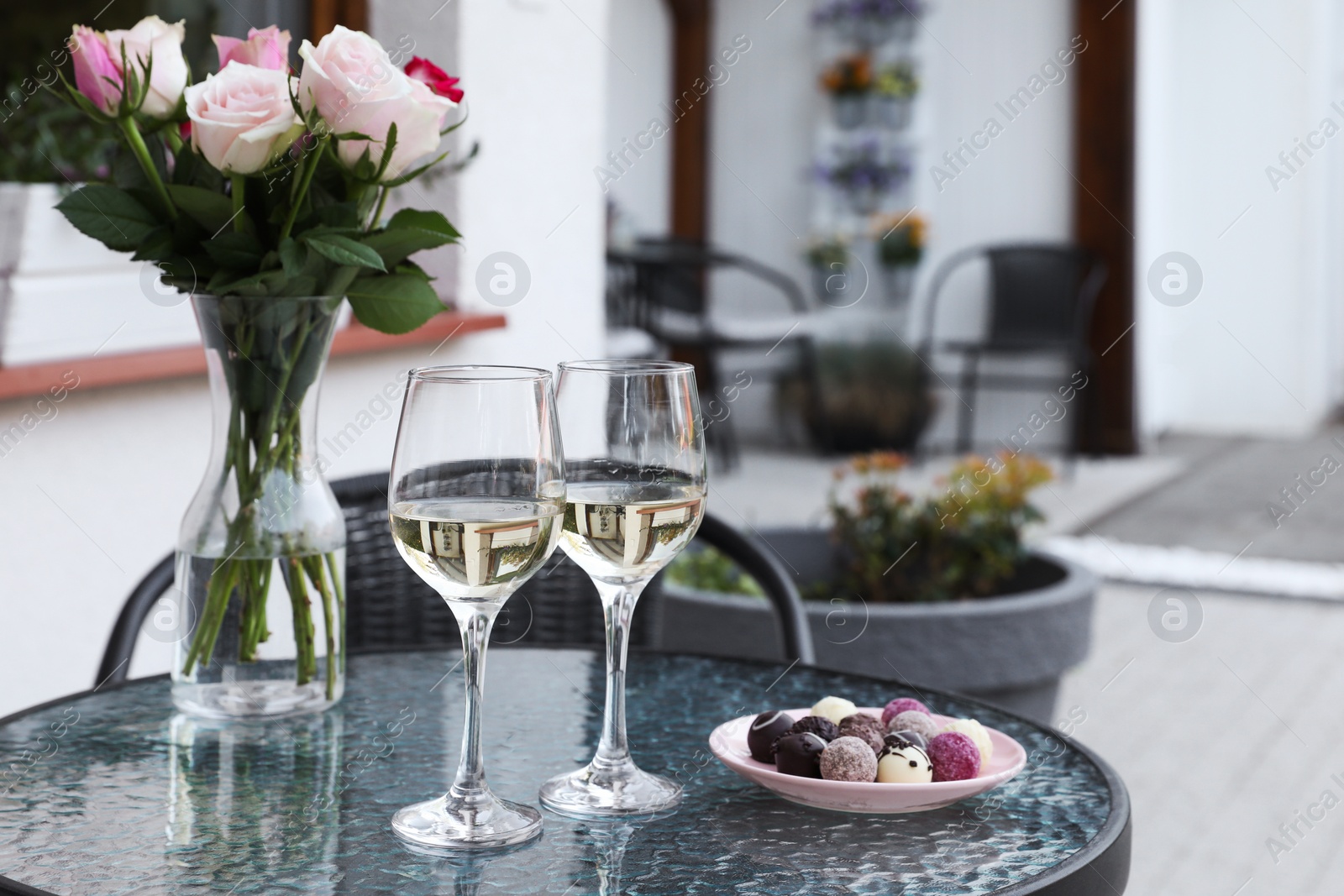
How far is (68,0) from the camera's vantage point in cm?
277

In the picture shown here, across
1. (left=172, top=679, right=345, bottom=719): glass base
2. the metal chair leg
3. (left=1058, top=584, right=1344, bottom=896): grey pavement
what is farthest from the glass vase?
the metal chair leg

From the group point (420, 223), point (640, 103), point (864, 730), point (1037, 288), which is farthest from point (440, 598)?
point (640, 103)

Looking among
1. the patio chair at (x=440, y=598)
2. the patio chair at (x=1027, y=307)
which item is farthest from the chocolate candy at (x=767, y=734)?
the patio chair at (x=1027, y=307)

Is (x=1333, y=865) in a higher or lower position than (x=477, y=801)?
lower

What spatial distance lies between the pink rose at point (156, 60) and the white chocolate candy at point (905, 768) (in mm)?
597

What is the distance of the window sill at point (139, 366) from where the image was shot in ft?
6.01

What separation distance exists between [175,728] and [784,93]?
6.41m

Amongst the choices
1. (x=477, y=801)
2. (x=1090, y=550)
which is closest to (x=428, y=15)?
(x=477, y=801)

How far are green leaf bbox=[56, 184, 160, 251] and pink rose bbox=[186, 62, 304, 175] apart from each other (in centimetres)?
9

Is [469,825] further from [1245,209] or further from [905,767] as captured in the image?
[1245,209]

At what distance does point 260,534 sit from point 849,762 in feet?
1.33

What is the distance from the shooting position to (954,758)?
82cm

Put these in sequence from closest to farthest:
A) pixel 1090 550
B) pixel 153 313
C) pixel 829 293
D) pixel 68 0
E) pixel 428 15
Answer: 1. pixel 153 313
2. pixel 428 15
3. pixel 68 0
4. pixel 1090 550
5. pixel 829 293

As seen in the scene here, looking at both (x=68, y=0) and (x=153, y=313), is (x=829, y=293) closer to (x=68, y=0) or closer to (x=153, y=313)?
(x=68, y=0)
